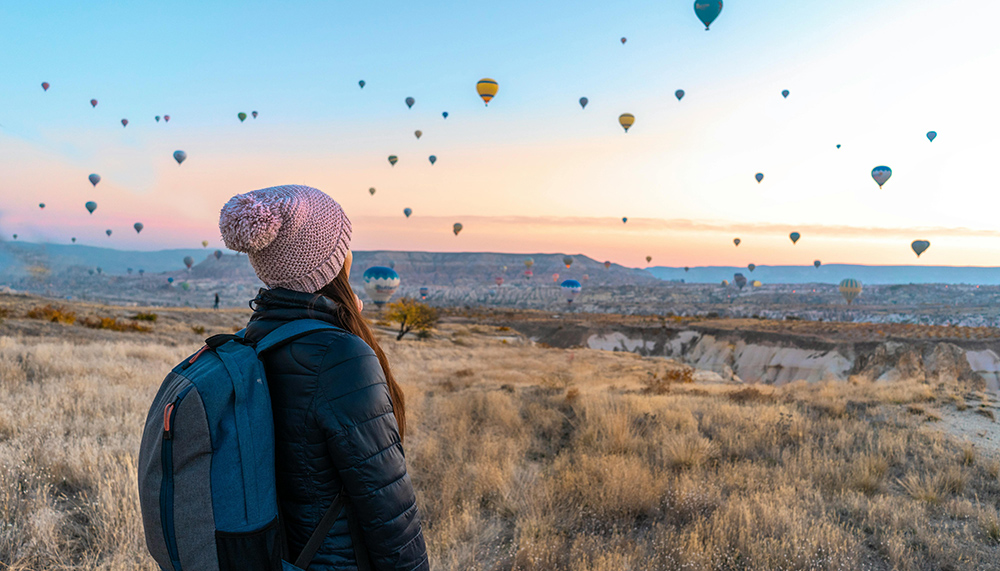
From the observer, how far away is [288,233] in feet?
5.99

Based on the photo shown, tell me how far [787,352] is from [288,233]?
47971 mm

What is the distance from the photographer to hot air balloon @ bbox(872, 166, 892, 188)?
42062 millimetres

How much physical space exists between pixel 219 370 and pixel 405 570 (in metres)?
0.95

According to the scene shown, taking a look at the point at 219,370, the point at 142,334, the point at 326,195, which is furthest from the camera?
the point at 142,334

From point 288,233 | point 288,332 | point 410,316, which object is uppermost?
point 288,233

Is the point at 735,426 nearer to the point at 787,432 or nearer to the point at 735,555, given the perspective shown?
the point at 787,432

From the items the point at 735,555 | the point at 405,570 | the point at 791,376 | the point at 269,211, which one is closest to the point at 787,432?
the point at 735,555

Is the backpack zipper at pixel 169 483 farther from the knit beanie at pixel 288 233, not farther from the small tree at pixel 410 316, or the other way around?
the small tree at pixel 410 316

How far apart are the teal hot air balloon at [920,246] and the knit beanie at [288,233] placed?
79101 mm

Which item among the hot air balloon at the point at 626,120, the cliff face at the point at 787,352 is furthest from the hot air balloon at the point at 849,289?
the hot air balloon at the point at 626,120

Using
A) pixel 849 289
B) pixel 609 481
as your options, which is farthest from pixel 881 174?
pixel 609 481

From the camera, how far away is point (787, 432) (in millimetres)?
8172

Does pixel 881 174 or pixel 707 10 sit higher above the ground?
pixel 707 10

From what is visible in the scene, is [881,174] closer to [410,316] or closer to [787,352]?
[787,352]
